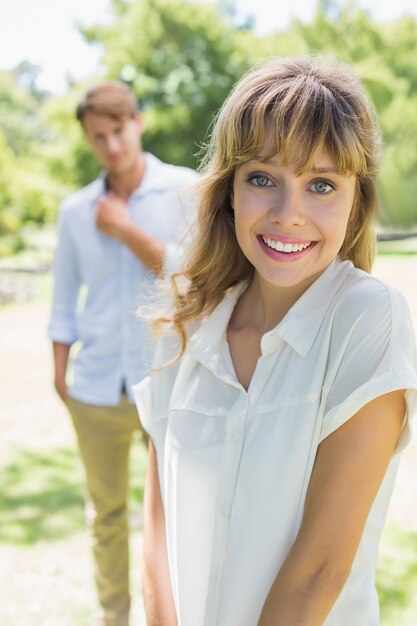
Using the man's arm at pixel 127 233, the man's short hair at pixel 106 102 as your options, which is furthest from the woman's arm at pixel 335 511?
the man's short hair at pixel 106 102

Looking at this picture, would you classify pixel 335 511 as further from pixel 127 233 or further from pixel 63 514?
pixel 63 514

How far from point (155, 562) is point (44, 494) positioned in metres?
3.03

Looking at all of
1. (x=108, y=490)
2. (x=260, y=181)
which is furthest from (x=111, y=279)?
(x=260, y=181)

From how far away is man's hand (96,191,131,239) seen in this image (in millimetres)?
2756

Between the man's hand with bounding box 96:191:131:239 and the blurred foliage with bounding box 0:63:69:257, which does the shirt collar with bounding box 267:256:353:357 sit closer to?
the man's hand with bounding box 96:191:131:239

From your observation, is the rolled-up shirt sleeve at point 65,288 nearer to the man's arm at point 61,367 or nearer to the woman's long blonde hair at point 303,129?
the man's arm at point 61,367

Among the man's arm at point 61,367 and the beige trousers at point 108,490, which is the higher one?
the man's arm at point 61,367

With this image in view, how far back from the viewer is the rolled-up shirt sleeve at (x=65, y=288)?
2934 mm

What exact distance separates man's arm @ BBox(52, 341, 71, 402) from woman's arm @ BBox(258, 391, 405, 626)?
6.04 feet

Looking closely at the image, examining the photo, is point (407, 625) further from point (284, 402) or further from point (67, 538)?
point (284, 402)

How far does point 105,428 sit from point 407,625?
1.44 metres

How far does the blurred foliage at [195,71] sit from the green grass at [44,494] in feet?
43.5

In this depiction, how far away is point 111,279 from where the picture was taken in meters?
2.84

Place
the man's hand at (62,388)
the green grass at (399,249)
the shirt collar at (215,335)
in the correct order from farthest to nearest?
the green grass at (399,249)
the man's hand at (62,388)
the shirt collar at (215,335)
